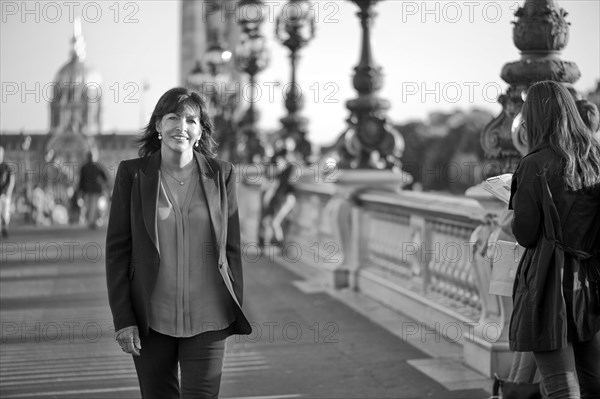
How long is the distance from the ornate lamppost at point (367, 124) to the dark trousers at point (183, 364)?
8.94 m

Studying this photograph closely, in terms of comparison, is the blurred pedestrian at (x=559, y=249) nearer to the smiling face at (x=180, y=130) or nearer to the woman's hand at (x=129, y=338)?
the smiling face at (x=180, y=130)

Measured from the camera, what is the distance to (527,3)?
834 centimetres

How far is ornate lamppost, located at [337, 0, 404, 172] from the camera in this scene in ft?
45.5

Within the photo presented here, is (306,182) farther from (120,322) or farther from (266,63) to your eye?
(120,322)

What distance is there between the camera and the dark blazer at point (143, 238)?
16.4 feet

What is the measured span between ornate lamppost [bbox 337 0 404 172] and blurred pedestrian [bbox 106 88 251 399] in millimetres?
8743

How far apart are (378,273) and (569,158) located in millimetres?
7936

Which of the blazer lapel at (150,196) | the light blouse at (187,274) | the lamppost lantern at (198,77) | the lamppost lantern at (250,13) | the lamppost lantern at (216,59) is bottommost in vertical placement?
the light blouse at (187,274)

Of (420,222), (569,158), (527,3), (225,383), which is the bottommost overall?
(225,383)

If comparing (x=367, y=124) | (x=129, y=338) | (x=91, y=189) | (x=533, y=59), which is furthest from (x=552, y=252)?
(x=91, y=189)

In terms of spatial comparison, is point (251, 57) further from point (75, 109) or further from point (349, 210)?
point (75, 109)

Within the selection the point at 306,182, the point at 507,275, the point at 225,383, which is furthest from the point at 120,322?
the point at 306,182

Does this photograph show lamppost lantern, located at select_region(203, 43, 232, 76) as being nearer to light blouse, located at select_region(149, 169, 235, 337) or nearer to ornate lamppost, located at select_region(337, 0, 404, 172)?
ornate lamppost, located at select_region(337, 0, 404, 172)

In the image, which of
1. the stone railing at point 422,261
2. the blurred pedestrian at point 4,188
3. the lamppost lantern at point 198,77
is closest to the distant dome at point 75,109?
the lamppost lantern at point 198,77
